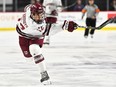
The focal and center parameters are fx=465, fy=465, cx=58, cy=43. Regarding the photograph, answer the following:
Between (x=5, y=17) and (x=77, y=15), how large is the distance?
2.20m

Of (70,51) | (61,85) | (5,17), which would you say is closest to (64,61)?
(70,51)

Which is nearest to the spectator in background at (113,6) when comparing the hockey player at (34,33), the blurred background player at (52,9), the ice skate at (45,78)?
the blurred background player at (52,9)

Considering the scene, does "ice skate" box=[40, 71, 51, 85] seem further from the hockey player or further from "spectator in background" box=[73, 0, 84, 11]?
"spectator in background" box=[73, 0, 84, 11]

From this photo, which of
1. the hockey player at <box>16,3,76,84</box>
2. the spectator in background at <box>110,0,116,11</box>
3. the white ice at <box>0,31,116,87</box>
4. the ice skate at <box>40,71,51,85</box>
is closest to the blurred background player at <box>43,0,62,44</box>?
the white ice at <box>0,31,116,87</box>

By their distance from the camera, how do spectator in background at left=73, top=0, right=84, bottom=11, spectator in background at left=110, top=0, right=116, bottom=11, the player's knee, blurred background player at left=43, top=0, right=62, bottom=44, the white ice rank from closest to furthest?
the player's knee < the white ice < blurred background player at left=43, top=0, right=62, bottom=44 < spectator in background at left=73, top=0, right=84, bottom=11 < spectator in background at left=110, top=0, right=116, bottom=11

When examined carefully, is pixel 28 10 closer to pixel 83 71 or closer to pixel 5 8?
pixel 83 71

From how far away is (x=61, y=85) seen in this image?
4.89 metres

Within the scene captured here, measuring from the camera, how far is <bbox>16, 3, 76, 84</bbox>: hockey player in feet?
15.5

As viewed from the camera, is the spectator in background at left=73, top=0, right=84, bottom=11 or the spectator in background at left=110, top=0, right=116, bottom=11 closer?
the spectator in background at left=73, top=0, right=84, bottom=11

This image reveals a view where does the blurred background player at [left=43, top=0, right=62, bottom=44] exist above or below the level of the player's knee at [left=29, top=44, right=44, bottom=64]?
below

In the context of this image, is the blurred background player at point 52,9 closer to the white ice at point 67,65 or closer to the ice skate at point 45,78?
the white ice at point 67,65

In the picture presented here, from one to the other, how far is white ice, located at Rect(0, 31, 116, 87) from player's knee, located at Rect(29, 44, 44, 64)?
0.33m

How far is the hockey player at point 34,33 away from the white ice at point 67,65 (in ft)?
0.94

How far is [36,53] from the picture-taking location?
4.73m
